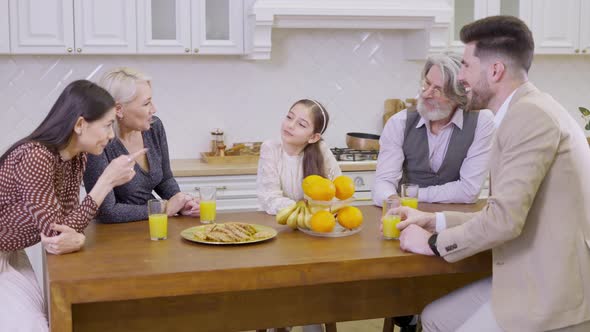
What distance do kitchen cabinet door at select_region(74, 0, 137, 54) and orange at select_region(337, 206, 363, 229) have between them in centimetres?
227

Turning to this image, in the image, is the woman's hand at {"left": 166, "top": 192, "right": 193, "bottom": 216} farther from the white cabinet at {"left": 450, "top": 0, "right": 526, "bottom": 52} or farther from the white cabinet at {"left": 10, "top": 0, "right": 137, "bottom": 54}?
the white cabinet at {"left": 450, "top": 0, "right": 526, "bottom": 52}

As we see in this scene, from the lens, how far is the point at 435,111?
3.26 meters

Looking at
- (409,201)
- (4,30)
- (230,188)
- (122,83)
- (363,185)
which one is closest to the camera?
(409,201)

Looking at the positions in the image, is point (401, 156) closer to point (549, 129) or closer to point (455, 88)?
point (455, 88)

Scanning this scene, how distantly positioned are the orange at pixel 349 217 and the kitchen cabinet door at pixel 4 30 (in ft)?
8.27

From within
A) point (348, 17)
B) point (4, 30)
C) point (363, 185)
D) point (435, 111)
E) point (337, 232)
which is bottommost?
point (363, 185)

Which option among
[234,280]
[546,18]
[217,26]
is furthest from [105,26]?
[546,18]

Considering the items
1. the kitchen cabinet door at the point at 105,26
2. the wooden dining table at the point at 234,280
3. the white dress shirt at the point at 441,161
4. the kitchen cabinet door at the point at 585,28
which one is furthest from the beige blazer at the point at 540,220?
the kitchen cabinet door at the point at 585,28

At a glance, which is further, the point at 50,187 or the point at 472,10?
the point at 472,10

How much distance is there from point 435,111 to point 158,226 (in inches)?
52.6

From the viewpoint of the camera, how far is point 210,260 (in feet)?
7.36

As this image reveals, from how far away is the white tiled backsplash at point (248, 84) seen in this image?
4.68m

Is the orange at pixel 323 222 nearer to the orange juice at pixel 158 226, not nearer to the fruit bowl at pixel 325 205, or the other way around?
the fruit bowl at pixel 325 205

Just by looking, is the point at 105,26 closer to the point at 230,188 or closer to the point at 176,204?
the point at 230,188
